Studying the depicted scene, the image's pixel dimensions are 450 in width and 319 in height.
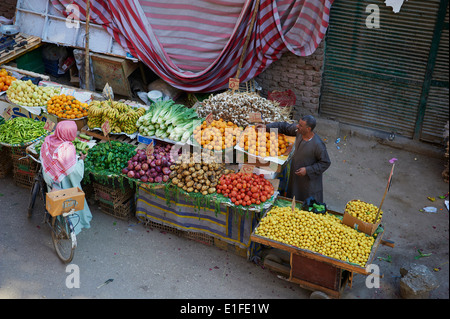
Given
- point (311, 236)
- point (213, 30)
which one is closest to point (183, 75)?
point (213, 30)

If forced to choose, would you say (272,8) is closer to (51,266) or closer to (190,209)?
(190,209)

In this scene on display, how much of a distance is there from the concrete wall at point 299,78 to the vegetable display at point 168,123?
2.31m

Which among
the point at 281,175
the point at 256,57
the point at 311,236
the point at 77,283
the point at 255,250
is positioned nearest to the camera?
the point at 311,236

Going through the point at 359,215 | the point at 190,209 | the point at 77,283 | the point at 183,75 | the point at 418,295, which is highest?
the point at 183,75

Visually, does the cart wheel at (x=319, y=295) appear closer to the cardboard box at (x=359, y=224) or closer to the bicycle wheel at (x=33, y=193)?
the cardboard box at (x=359, y=224)

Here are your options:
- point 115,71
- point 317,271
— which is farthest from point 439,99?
point 115,71

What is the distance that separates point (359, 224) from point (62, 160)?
3.63 metres

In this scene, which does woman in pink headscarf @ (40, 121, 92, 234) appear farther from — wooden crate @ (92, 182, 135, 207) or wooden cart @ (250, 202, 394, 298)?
wooden cart @ (250, 202, 394, 298)

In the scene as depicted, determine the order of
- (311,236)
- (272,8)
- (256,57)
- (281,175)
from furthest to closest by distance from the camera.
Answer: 1. (256,57)
2. (272,8)
3. (281,175)
4. (311,236)

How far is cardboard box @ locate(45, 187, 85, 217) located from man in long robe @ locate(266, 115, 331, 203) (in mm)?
2678

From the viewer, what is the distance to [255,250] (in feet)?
19.3

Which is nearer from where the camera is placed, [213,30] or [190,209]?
[190,209]

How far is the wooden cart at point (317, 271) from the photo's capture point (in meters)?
4.91

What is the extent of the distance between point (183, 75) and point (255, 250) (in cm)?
382
